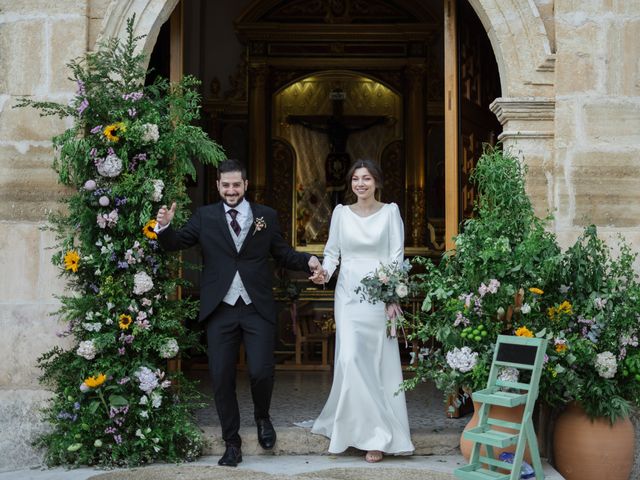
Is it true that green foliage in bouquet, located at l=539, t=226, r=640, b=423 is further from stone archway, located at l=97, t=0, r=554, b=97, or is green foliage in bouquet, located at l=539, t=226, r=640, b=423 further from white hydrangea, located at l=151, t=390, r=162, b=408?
white hydrangea, located at l=151, t=390, r=162, b=408

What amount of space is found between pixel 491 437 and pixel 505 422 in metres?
0.16

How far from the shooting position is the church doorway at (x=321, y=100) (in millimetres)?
10898

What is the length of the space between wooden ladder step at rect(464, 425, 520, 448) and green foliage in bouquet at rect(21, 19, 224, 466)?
1760 millimetres

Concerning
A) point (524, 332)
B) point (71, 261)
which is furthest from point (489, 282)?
point (71, 261)

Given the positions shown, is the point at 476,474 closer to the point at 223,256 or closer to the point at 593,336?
the point at 593,336

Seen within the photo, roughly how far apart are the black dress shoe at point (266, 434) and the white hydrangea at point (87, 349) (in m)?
1.12

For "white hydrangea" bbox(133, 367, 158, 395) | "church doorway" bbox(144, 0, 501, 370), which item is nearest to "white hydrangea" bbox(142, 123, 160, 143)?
"white hydrangea" bbox(133, 367, 158, 395)

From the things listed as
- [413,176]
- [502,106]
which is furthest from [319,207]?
[502,106]

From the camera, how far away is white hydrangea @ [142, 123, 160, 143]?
5371 mm

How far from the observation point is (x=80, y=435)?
5215 mm

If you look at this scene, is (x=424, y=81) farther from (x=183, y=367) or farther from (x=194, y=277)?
(x=183, y=367)

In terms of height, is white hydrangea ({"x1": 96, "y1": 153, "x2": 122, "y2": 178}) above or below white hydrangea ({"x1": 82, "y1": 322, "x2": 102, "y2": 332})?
above

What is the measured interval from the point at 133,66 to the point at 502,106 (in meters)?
2.42

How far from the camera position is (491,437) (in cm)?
454
